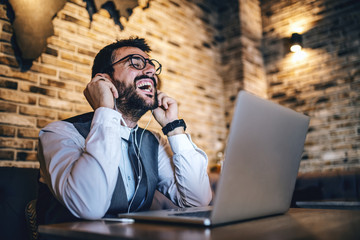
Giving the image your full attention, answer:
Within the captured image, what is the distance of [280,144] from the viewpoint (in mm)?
821

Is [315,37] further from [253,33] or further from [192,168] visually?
[192,168]

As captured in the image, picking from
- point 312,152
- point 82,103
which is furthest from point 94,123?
point 312,152

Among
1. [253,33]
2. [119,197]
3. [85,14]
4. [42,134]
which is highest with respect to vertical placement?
[253,33]

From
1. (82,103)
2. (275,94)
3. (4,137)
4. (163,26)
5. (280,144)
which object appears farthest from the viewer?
(275,94)

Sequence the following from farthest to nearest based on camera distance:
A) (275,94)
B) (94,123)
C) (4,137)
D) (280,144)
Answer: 1. (275,94)
2. (4,137)
3. (94,123)
4. (280,144)

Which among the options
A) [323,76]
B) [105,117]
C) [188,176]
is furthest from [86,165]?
[323,76]

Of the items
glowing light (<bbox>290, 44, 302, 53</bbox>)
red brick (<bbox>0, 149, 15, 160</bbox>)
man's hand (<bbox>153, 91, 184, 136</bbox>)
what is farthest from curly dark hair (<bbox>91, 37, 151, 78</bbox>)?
glowing light (<bbox>290, 44, 302, 53</bbox>)

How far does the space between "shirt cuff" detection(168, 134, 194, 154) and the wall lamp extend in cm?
252

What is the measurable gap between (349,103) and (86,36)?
2.70m

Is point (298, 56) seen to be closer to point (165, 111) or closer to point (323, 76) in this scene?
point (323, 76)

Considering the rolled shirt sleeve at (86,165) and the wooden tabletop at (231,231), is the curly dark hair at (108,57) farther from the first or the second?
the wooden tabletop at (231,231)

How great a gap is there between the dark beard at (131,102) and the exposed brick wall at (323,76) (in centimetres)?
234

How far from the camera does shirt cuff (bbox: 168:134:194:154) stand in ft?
4.89

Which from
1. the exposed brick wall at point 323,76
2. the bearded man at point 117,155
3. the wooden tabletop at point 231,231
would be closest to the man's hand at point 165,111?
the bearded man at point 117,155
